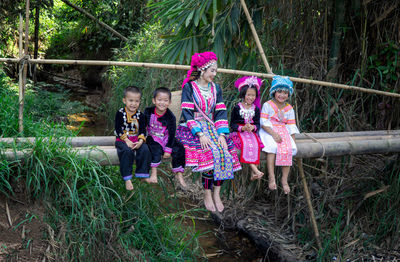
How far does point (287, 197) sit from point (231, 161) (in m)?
1.78

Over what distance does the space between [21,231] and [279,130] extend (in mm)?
1993

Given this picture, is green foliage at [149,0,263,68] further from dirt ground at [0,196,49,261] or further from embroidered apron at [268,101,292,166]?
dirt ground at [0,196,49,261]

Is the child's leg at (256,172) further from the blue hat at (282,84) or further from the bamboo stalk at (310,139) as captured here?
the blue hat at (282,84)

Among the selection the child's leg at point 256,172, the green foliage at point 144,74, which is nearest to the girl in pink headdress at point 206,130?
the child's leg at point 256,172

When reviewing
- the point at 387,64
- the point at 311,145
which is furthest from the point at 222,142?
the point at 387,64

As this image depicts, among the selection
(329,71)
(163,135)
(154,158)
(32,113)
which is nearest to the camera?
(154,158)

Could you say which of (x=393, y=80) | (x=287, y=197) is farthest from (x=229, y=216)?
(x=393, y=80)

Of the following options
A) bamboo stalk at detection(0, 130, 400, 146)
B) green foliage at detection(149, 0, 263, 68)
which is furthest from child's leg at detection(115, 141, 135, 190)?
green foliage at detection(149, 0, 263, 68)

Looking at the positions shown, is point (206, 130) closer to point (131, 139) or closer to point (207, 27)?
point (131, 139)

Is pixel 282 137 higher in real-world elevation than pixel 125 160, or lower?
higher

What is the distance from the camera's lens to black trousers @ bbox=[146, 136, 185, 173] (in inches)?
106

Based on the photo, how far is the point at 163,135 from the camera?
2795mm

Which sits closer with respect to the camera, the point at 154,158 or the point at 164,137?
the point at 154,158

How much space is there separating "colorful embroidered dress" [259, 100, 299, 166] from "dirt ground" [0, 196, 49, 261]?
5.58ft
